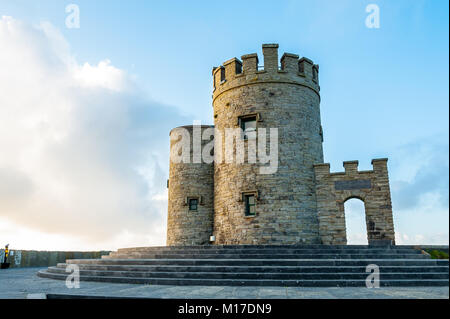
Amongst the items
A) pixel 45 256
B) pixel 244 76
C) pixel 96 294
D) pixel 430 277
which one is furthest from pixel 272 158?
pixel 45 256

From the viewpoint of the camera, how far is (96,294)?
20.7 feet

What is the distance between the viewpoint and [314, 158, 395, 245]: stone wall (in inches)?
533

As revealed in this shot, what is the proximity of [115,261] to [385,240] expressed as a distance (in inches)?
432

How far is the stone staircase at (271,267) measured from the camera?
26.3 feet

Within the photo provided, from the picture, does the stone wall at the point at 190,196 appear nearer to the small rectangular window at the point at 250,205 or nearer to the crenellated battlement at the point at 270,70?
the small rectangular window at the point at 250,205

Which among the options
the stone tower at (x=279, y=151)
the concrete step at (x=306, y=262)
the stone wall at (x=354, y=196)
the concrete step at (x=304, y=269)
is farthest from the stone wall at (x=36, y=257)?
the stone wall at (x=354, y=196)

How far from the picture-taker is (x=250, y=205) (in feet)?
48.2

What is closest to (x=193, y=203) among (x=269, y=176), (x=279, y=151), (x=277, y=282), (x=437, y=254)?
(x=269, y=176)

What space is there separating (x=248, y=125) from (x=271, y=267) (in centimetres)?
843

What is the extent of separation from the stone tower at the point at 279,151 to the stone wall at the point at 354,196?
0.47 m

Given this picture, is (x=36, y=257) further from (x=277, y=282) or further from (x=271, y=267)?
(x=277, y=282)

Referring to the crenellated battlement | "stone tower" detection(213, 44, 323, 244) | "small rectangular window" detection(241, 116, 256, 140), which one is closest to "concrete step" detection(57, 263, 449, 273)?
"stone tower" detection(213, 44, 323, 244)
